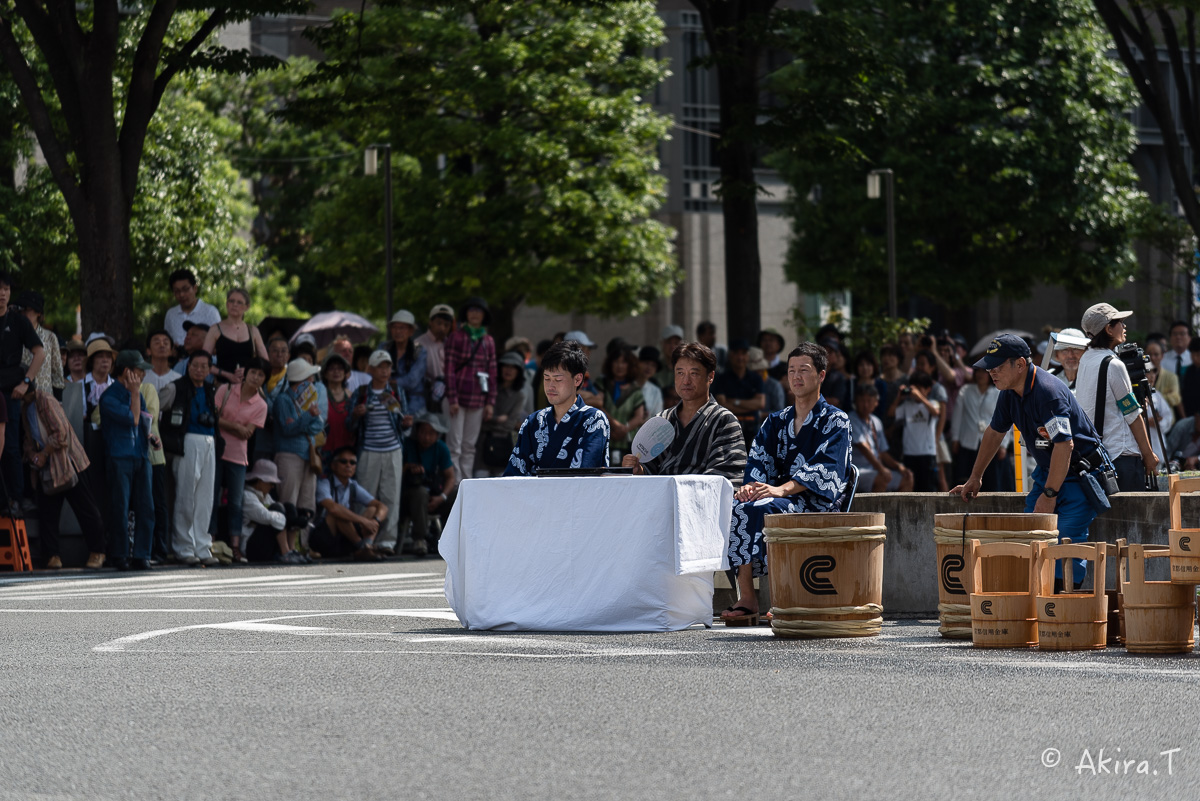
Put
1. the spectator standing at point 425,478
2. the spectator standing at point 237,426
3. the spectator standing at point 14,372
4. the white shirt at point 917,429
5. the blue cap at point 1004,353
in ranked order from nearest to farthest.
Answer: the blue cap at point 1004,353 → the spectator standing at point 14,372 → the spectator standing at point 237,426 → the spectator standing at point 425,478 → the white shirt at point 917,429

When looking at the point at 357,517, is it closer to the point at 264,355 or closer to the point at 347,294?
the point at 264,355

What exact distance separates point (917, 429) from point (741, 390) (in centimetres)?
259

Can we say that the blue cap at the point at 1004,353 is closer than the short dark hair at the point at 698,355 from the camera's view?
Yes

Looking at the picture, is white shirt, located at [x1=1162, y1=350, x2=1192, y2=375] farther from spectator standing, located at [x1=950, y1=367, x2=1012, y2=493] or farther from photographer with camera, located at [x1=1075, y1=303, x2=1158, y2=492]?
photographer with camera, located at [x1=1075, y1=303, x2=1158, y2=492]

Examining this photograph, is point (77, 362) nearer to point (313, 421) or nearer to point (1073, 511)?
point (313, 421)

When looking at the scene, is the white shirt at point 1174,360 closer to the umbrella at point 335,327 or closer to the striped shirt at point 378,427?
the striped shirt at point 378,427

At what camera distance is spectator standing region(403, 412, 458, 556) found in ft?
63.6

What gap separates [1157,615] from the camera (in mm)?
9617

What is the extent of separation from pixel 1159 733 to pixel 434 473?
13.2m

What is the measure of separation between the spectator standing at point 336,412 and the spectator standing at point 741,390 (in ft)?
13.2

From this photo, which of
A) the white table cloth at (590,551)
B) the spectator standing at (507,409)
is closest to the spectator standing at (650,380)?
the spectator standing at (507,409)

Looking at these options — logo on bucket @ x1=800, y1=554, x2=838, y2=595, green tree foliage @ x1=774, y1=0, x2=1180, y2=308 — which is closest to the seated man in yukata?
logo on bucket @ x1=800, y1=554, x2=838, y2=595

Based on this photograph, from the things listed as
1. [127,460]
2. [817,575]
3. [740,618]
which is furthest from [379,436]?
[817,575]

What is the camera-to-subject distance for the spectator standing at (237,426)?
1756 cm
